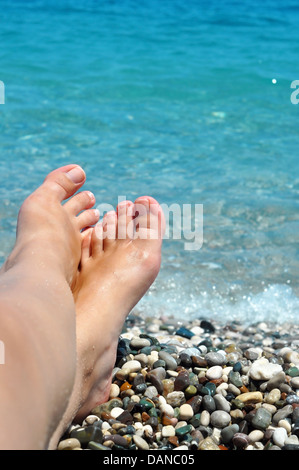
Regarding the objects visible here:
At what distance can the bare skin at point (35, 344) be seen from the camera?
145 cm

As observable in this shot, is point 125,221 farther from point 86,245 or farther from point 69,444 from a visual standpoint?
point 69,444

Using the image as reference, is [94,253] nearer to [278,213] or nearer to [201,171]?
[278,213]

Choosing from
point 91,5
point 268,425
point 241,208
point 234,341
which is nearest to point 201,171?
point 241,208

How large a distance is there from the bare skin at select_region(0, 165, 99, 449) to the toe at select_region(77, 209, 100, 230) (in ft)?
1.77

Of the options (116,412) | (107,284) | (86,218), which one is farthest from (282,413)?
(86,218)

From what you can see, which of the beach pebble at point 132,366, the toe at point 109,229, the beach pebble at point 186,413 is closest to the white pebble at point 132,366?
the beach pebble at point 132,366

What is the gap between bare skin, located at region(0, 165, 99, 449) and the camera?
57.0 inches

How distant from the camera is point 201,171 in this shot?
4852 mm

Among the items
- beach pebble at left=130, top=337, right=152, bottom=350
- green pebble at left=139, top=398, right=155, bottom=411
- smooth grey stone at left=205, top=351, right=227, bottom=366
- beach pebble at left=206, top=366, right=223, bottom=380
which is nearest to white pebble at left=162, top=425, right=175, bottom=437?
green pebble at left=139, top=398, right=155, bottom=411

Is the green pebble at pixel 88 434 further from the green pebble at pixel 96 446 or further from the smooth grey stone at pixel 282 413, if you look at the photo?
the smooth grey stone at pixel 282 413
